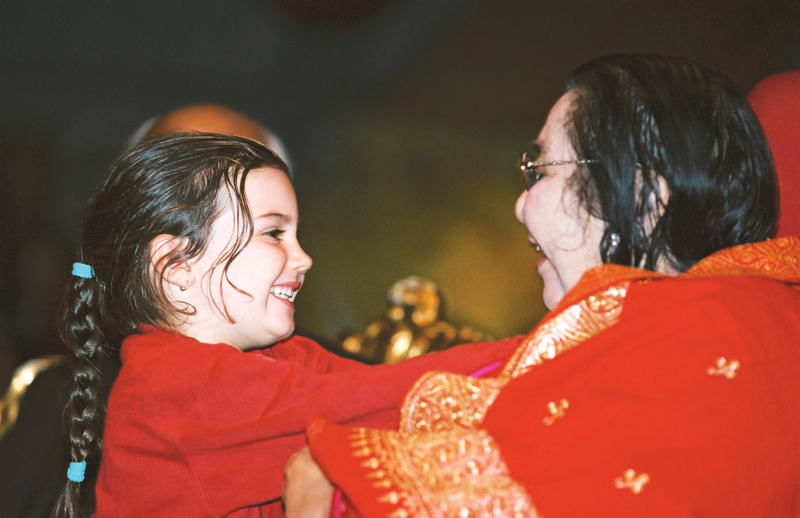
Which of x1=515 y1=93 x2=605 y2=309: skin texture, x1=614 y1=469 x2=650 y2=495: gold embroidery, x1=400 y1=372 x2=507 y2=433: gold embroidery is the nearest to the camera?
x1=614 y1=469 x2=650 y2=495: gold embroidery

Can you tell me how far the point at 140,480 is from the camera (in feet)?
3.74

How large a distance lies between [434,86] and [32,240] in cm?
230

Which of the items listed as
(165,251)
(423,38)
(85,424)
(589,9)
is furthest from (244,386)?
(423,38)

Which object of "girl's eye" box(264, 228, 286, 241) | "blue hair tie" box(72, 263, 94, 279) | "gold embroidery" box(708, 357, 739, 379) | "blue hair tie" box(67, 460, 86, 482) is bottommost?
"blue hair tie" box(67, 460, 86, 482)

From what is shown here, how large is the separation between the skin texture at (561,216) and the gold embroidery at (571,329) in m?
0.22

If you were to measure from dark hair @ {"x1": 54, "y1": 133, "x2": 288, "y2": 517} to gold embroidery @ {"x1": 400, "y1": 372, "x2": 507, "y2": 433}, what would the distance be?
19.9 inches

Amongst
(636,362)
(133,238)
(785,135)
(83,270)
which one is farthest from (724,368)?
(83,270)

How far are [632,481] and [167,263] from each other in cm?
90

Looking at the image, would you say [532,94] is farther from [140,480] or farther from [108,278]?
[140,480]

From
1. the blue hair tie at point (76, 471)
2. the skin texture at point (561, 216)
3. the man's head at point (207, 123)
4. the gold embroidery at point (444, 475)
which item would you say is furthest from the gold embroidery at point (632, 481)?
the man's head at point (207, 123)

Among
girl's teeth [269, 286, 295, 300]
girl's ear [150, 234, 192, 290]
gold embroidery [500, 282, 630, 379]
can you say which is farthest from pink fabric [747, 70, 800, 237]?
girl's ear [150, 234, 192, 290]

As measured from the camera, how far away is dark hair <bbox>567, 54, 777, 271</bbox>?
1096 millimetres

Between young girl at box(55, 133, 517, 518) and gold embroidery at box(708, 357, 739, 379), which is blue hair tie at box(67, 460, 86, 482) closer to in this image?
young girl at box(55, 133, 517, 518)

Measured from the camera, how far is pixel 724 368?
0.85 m
